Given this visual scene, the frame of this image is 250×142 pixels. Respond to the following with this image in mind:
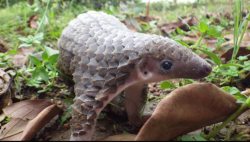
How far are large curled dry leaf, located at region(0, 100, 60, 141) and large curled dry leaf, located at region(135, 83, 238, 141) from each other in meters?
0.46

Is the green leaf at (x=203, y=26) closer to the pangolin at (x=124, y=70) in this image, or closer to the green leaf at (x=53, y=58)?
the pangolin at (x=124, y=70)

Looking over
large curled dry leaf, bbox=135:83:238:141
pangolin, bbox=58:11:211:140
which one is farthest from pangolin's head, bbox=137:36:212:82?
large curled dry leaf, bbox=135:83:238:141

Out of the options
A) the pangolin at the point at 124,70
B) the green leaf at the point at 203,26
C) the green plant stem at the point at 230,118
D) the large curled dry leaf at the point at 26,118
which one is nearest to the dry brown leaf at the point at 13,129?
the large curled dry leaf at the point at 26,118

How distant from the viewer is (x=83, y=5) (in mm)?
5117

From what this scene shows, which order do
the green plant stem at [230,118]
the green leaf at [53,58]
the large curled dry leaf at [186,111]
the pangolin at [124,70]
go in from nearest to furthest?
the large curled dry leaf at [186,111] < the green plant stem at [230,118] < the pangolin at [124,70] < the green leaf at [53,58]

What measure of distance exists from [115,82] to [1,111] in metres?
0.68

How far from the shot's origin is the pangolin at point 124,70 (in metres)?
1.42

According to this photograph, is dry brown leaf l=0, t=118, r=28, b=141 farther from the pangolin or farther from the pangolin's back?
the pangolin's back

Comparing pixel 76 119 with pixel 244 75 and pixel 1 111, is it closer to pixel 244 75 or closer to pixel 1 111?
pixel 1 111

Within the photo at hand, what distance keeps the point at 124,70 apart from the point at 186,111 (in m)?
0.32

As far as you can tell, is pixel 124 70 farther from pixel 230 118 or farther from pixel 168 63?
pixel 230 118

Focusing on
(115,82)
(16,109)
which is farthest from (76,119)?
(16,109)

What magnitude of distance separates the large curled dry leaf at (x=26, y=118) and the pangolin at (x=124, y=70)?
133 mm

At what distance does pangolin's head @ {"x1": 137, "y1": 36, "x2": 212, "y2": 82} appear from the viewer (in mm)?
1416
